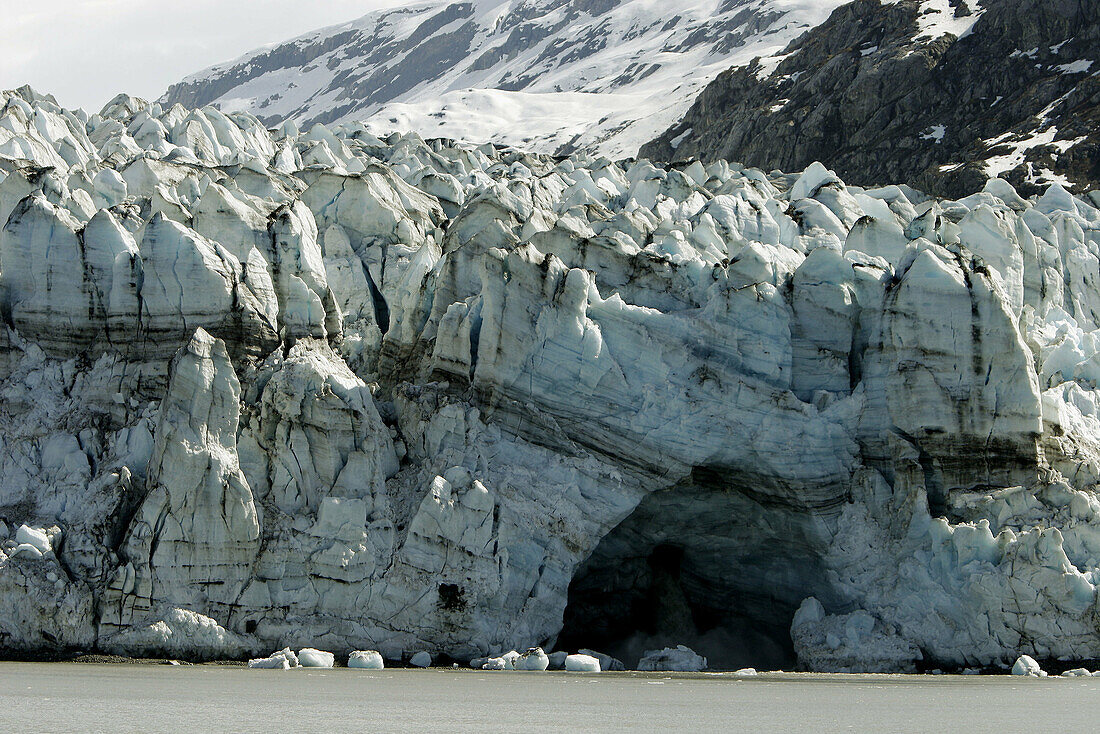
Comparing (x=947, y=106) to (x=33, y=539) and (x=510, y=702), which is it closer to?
(x=33, y=539)

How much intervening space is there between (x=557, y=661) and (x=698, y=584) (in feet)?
17.3

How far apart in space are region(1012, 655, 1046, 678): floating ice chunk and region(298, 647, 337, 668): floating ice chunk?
43.6ft

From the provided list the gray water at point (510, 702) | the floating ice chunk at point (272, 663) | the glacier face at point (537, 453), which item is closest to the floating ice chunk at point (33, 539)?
the glacier face at point (537, 453)

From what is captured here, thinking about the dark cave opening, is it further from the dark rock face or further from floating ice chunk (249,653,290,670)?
the dark rock face

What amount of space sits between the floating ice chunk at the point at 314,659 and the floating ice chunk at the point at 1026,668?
13.3 metres

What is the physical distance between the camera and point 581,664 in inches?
1025

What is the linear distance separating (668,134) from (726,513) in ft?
292

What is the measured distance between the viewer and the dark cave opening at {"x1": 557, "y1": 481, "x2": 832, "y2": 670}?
29469 millimetres

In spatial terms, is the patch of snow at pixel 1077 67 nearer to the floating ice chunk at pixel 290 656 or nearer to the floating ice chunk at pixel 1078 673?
the floating ice chunk at pixel 1078 673

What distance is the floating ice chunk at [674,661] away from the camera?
89.9 feet

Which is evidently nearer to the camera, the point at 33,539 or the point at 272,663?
the point at 272,663

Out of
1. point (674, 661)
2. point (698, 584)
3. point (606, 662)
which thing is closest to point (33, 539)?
point (606, 662)

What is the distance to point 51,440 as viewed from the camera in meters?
27.3

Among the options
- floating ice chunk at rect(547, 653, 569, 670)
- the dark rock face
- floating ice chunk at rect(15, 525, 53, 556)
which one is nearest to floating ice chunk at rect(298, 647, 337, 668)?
floating ice chunk at rect(547, 653, 569, 670)
